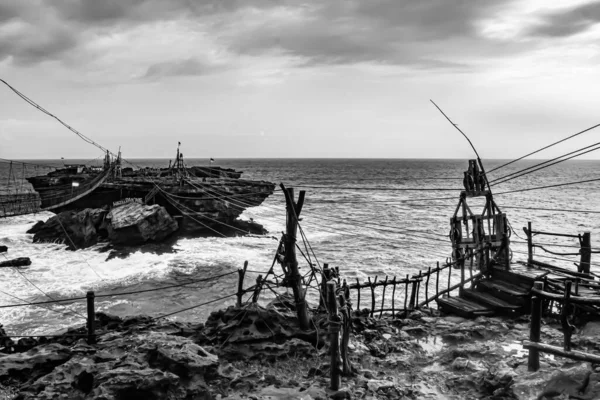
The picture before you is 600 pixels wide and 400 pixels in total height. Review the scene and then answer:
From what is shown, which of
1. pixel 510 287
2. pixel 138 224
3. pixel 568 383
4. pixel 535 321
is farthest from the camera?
pixel 138 224

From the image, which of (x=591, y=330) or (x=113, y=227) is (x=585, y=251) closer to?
(x=591, y=330)

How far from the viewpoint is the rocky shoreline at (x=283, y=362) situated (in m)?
6.74

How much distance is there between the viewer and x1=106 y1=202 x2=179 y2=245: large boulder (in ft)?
97.2

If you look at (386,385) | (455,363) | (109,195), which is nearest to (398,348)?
(455,363)

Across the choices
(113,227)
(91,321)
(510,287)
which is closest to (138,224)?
(113,227)

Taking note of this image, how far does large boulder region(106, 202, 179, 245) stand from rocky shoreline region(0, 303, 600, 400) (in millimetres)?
19535

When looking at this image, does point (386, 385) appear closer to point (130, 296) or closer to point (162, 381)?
point (162, 381)

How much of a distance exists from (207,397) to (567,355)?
20.4 ft

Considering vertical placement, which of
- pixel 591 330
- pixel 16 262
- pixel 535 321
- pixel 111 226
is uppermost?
pixel 535 321

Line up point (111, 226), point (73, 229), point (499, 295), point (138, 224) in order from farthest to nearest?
1. point (73, 229)
2. point (111, 226)
3. point (138, 224)
4. point (499, 295)

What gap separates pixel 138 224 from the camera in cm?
2952

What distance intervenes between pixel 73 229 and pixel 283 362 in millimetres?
29593

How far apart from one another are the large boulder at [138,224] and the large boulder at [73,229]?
5.32 feet

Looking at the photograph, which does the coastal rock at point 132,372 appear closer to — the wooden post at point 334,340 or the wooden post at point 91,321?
the wooden post at point 91,321
